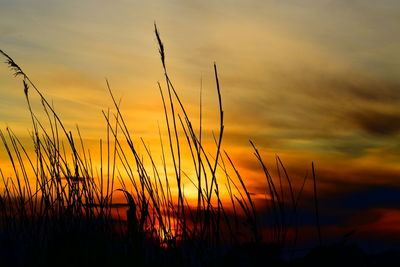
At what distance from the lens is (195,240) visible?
2.66 metres

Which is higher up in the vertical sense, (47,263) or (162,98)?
(162,98)

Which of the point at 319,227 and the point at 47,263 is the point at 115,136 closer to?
the point at 47,263

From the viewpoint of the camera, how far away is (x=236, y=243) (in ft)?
8.88

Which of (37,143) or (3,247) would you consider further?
(37,143)

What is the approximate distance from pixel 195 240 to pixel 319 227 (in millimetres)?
622

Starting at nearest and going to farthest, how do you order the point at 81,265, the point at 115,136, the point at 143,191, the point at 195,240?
the point at 81,265, the point at 195,240, the point at 143,191, the point at 115,136

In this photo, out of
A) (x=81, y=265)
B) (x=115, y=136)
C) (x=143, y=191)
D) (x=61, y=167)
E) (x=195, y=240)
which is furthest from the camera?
(x=61, y=167)

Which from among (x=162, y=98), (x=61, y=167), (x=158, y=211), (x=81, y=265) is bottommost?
(x=81, y=265)

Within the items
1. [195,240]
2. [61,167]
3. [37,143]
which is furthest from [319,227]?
[37,143]

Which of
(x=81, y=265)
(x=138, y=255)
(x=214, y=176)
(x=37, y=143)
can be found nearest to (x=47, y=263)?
(x=81, y=265)

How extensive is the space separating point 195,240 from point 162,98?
31.1 inches

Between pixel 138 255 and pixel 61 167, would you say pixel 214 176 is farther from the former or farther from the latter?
pixel 61 167

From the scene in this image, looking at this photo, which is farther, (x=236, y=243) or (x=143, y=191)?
(x=143, y=191)

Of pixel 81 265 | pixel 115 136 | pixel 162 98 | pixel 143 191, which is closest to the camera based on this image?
pixel 81 265
